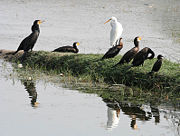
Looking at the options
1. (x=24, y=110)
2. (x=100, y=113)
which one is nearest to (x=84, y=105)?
(x=100, y=113)

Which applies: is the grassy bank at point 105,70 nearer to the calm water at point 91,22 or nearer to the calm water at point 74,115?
the calm water at point 74,115

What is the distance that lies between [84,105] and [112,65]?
2.47 m

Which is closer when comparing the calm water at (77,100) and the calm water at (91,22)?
the calm water at (77,100)

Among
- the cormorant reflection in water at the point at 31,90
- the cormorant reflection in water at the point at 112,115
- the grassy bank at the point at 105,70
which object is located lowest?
the cormorant reflection in water at the point at 112,115

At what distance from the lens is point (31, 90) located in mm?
9922

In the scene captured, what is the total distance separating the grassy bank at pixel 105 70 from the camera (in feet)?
32.4

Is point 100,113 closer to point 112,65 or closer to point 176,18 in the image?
point 112,65

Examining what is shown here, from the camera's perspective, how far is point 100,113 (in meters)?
8.41

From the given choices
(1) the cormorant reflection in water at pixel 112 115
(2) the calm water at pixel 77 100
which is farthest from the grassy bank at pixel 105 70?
(1) the cormorant reflection in water at pixel 112 115

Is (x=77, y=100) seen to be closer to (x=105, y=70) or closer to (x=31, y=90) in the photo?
(x=31, y=90)

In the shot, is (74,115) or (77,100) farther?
(77,100)

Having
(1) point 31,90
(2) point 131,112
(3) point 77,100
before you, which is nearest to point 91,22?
(1) point 31,90

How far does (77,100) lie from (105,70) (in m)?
2.00

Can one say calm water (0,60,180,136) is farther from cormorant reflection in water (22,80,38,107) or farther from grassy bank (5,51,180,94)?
grassy bank (5,51,180,94)
